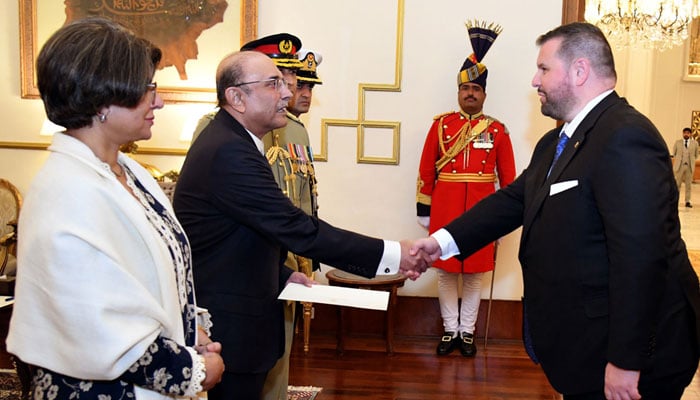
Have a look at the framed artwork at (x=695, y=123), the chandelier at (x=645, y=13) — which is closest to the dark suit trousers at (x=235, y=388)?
the chandelier at (x=645, y=13)

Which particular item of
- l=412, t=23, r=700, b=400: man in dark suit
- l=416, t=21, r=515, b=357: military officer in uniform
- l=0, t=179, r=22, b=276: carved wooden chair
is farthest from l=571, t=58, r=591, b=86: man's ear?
l=0, t=179, r=22, b=276: carved wooden chair

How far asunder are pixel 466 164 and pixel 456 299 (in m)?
0.90

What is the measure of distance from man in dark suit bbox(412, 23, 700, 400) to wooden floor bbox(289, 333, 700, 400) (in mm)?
1733

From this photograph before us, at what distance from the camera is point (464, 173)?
4.35 metres

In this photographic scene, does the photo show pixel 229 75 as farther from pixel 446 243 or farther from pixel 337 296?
pixel 446 243

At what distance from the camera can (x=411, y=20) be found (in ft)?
14.8

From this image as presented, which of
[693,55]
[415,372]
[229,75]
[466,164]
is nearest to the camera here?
[229,75]

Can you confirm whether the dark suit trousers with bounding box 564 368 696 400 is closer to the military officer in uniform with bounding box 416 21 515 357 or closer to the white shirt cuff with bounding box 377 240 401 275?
the white shirt cuff with bounding box 377 240 401 275

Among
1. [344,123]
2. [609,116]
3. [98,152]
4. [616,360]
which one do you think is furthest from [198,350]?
[344,123]

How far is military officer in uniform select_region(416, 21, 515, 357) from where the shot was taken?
14.1 ft

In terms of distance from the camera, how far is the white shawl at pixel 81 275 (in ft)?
3.87

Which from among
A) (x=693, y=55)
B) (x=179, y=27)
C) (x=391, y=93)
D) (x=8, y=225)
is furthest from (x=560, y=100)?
(x=693, y=55)

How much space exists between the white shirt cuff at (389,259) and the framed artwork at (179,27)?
9.14 ft

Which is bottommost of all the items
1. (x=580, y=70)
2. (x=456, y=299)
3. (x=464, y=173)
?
(x=456, y=299)
